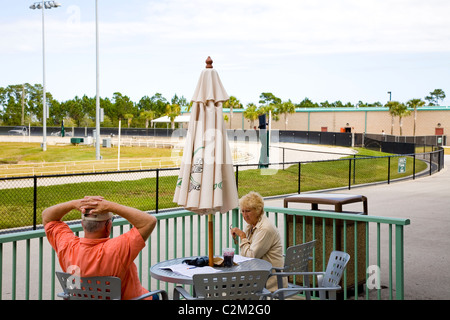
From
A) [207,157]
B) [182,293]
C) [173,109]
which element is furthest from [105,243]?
[173,109]

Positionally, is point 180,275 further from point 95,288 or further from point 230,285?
point 95,288

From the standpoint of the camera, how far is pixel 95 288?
4223mm

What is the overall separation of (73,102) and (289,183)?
127862mm

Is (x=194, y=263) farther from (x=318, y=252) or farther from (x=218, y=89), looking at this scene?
(x=318, y=252)

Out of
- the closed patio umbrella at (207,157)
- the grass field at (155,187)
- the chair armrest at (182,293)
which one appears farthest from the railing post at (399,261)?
the grass field at (155,187)

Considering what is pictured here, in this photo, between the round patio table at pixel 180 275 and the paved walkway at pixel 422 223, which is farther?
the paved walkway at pixel 422 223

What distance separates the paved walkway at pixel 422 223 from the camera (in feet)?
27.4

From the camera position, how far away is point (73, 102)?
477 ft

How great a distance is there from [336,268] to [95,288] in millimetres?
2183

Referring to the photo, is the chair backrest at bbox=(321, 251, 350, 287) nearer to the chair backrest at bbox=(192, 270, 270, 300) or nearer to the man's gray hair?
the chair backrest at bbox=(192, 270, 270, 300)

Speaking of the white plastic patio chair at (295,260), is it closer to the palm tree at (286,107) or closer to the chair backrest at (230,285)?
the chair backrest at (230,285)

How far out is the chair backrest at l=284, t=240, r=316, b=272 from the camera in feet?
18.1

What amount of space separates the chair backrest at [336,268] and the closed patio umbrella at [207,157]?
111 centimetres
